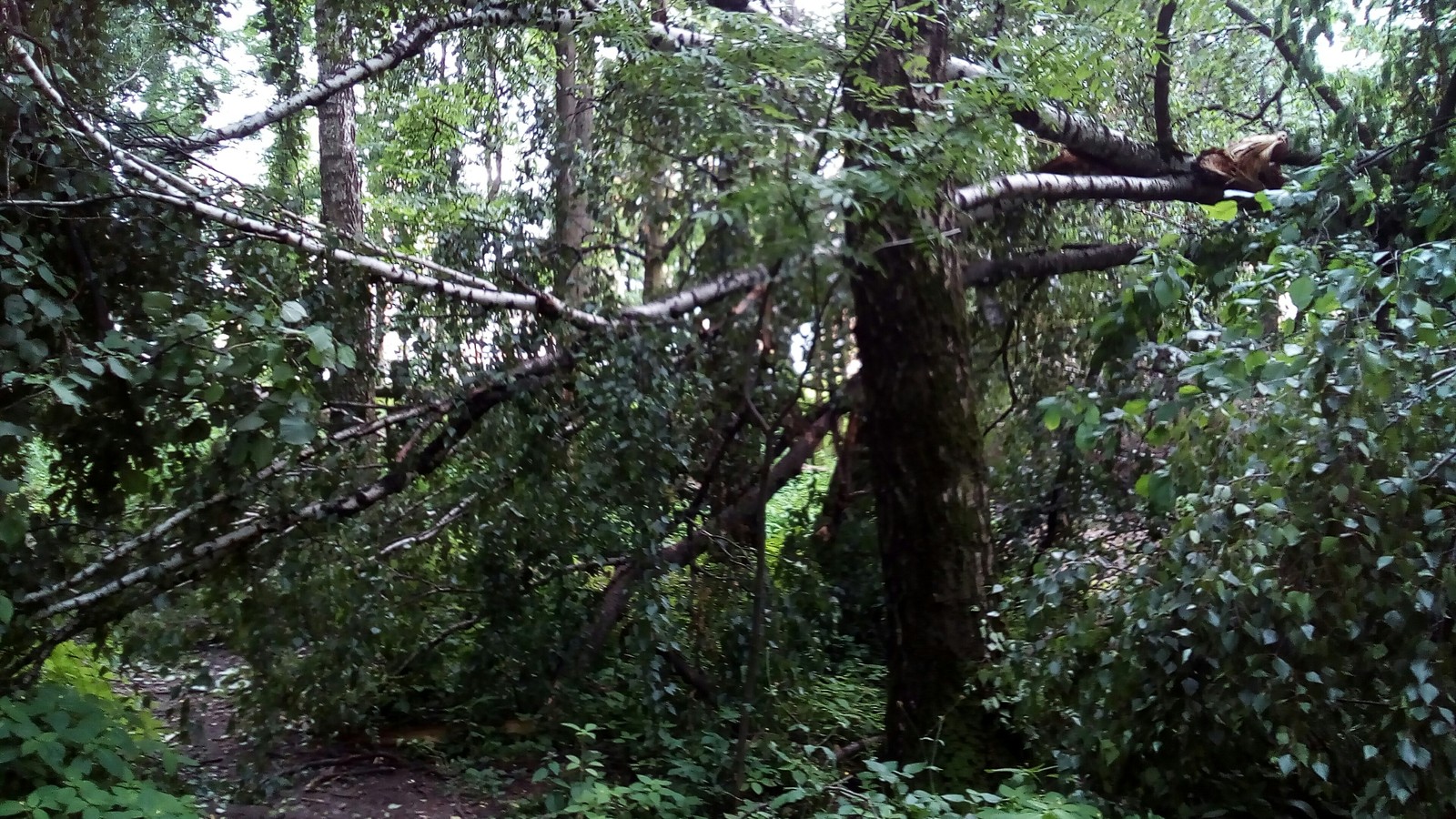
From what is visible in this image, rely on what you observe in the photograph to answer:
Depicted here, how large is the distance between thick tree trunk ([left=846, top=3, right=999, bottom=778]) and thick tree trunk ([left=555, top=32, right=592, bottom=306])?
4.77 ft

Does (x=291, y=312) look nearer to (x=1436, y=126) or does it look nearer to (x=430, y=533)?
(x=430, y=533)

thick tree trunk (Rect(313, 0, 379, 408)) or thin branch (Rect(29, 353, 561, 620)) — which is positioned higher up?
thick tree trunk (Rect(313, 0, 379, 408))

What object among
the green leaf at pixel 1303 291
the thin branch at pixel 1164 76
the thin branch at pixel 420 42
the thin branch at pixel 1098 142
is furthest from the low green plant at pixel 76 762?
the thin branch at pixel 1164 76

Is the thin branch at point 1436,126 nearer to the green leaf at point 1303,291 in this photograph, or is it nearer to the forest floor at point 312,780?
the green leaf at point 1303,291

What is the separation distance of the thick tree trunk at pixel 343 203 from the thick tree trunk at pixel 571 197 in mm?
979

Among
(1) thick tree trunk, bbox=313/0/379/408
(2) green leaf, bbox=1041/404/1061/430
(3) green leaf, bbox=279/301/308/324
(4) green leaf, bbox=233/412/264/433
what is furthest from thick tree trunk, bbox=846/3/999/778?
(4) green leaf, bbox=233/412/264/433

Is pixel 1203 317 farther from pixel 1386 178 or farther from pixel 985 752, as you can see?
pixel 985 752

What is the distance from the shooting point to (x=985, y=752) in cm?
399

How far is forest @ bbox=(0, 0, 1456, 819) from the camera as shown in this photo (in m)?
2.64

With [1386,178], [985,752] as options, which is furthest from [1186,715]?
[1386,178]

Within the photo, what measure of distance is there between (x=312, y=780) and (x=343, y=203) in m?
4.87

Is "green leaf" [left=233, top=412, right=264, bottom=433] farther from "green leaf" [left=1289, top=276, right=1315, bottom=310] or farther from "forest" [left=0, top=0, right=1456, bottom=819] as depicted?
"green leaf" [left=1289, top=276, right=1315, bottom=310]

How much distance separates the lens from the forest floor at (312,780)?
3.99 meters

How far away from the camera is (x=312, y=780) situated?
14.6 ft
